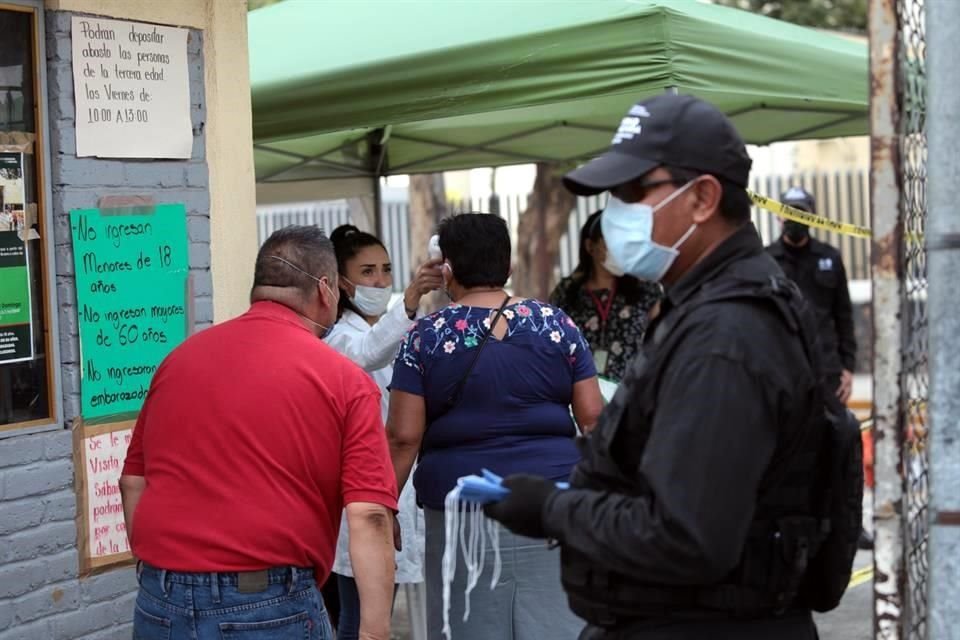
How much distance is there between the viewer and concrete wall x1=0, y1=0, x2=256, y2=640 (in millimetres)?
4109

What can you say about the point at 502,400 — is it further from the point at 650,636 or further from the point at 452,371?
the point at 650,636

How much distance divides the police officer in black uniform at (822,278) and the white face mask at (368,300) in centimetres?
434

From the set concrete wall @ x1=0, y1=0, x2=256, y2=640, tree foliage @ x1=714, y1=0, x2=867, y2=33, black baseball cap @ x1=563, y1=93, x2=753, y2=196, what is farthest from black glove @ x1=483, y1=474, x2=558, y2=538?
tree foliage @ x1=714, y1=0, x2=867, y2=33

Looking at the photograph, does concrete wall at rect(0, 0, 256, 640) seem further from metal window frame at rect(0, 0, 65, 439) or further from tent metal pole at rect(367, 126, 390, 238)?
tent metal pole at rect(367, 126, 390, 238)

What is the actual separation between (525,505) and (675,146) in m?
0.66

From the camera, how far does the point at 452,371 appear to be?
4.04 metres

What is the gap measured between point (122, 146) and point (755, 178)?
1519cm

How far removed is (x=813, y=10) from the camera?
25.8 m

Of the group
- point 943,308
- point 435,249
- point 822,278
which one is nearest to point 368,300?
point 435,249

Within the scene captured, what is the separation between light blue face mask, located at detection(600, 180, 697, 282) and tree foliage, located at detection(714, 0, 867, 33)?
23845mm

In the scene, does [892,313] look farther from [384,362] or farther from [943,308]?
[384,362]

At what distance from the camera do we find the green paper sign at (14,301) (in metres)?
4.07

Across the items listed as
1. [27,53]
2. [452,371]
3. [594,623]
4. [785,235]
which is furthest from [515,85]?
[785,235]

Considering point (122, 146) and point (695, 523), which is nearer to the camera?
point (695, 523)
